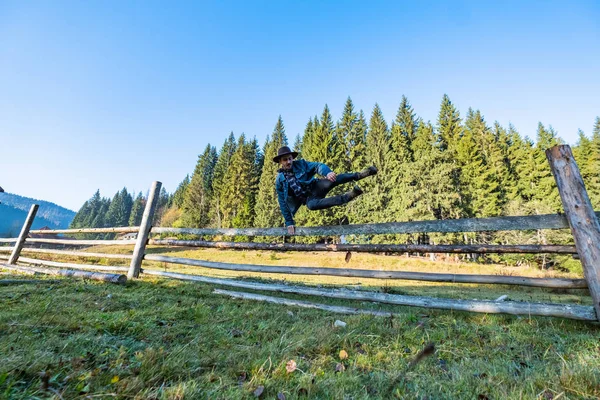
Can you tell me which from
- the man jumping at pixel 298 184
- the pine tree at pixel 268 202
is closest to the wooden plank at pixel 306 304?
the man jumping at pixel 298 184

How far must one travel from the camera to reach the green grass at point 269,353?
1.50m

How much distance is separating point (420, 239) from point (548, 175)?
56.9 feet

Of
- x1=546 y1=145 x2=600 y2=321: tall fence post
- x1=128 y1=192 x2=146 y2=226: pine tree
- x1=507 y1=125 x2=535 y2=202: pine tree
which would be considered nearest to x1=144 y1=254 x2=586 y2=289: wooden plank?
x1=546 y1=145 x2=600 y2=321: tall fence post

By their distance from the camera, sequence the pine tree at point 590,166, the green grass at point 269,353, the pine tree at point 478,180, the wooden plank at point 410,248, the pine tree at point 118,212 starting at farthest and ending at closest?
1. the pine tree at point 118,212
2. the pine tree at point 478,180
3. the pine tree at point 590,166
4. the wooden plank at point 410,248
5. the green grass at point 269,353

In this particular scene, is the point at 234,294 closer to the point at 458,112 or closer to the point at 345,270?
the point at 345,270

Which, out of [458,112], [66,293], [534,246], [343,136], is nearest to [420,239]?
[343,136]

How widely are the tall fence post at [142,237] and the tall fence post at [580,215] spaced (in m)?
7.23

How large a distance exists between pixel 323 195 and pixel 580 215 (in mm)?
3480

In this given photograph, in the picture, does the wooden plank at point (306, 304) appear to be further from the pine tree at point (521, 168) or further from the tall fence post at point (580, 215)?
the pine tree at point (521, 168)

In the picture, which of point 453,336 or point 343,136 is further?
point 343,136

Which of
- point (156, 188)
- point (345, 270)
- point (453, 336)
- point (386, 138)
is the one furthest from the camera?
point (386, 138)

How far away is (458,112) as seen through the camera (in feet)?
127

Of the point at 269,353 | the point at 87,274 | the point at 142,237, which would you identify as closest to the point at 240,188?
the point at 142,237

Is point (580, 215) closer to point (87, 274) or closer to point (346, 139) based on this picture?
point (87, 274)
